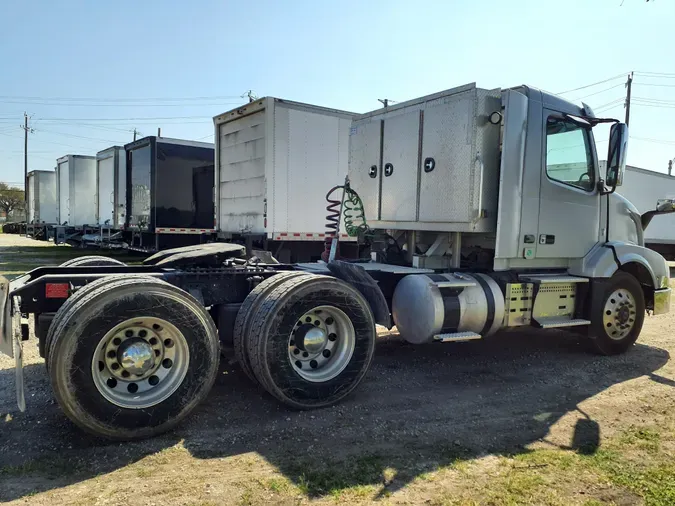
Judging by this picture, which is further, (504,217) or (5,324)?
(504,217)

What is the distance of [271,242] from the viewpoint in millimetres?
10703

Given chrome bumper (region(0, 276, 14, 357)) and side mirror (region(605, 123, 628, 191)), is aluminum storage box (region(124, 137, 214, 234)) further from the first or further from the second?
side mirror (region(605, 123, 628, 191))

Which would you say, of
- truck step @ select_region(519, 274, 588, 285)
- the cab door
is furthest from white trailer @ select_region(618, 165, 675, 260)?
truck step @ select_region(519, 274, 588, 285)

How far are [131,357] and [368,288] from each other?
231 cm

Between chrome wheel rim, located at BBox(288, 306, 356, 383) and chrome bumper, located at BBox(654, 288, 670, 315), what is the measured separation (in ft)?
15.6

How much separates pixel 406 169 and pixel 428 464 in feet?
12.6

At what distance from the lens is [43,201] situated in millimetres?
25328

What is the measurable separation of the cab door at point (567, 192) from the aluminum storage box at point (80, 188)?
1786 cm

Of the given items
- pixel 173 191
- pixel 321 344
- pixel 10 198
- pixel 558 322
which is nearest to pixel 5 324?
pixel 321 344

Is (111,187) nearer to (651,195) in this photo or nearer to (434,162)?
(434,162)

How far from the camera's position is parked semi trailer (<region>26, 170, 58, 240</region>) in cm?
2478

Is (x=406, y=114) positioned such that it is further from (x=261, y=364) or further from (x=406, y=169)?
(x=261, y=364)

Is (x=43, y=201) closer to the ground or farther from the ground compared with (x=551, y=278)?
farther from the ground

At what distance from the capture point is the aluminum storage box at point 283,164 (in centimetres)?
1007
